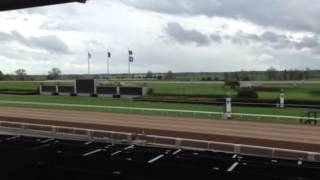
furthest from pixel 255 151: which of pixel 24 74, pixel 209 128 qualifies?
pixel 24 74

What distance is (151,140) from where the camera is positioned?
1897 cm

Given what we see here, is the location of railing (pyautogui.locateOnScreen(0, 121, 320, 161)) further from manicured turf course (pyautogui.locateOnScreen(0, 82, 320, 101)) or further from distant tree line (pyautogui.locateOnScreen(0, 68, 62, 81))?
distant tree line (pyautogui.locateOnScreen(0, 68, 62, 81))

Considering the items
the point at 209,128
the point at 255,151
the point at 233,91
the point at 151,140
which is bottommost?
the point at 209,128

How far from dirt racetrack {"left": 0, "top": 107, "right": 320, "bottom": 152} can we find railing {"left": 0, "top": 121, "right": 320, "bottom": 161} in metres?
2.20

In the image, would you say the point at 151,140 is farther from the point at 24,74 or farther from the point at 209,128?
the point at 24,74

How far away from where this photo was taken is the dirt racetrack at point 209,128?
19531 mm

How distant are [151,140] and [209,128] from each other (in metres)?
5.57

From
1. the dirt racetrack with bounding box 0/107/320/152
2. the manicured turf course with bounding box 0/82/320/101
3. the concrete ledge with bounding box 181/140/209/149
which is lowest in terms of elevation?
the dirt racetrack with bounding box 0/107/320/152

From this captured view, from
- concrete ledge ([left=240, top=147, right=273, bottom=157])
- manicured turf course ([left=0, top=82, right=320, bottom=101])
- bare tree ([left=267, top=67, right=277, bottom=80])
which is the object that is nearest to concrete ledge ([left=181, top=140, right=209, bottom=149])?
concrete ledge ([left=240, top=147, right=273, bottom=157])

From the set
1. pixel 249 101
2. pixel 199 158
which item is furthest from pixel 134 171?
pixel 249 101

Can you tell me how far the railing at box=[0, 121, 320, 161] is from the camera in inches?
583

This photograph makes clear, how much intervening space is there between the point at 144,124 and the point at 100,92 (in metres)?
25.6

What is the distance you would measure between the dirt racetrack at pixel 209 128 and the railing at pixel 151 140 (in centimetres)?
Answer: 220

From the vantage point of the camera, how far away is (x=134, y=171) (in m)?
7.39
